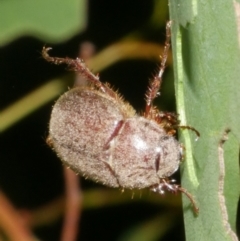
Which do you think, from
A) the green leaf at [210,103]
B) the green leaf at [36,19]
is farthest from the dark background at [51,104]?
the green leaf at [210,103]

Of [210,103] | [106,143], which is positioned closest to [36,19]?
[106,143]

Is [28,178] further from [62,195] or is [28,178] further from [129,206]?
[129,206]

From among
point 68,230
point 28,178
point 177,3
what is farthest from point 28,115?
point 177,3

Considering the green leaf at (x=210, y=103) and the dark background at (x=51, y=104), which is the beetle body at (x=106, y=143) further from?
the green leaf at (x=210, y=103)

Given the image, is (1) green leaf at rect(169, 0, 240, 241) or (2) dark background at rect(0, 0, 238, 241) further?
(2) dark background at rect(0, 0, 238, 241)

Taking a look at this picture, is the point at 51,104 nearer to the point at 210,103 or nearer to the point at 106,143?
the point at 106,143

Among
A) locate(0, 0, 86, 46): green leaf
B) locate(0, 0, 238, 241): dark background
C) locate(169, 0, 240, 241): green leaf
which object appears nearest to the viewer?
locate(169, 0, 240, 241): green leaf

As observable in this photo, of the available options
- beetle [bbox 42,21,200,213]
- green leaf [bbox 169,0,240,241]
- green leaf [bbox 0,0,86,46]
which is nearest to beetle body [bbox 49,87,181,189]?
beetle [bbox 42,21,200,213]

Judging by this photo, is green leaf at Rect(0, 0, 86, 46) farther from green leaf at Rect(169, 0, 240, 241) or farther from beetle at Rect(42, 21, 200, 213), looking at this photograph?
green leaf at Rect(169, 0, 240, 241)
